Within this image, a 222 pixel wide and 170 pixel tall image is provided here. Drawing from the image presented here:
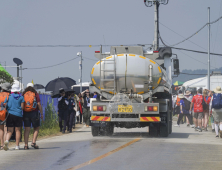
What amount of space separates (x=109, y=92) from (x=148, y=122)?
1.68m

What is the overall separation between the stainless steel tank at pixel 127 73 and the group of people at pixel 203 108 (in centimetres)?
261

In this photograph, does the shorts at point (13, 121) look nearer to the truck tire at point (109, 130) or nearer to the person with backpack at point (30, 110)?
the person with backpack at point (30, 110)

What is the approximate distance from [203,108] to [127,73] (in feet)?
20.5

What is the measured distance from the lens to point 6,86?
12.6 m

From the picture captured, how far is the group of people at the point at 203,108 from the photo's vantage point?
1709 cm

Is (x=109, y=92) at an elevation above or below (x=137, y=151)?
above

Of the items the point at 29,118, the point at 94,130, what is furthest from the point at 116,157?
the point at 94,130

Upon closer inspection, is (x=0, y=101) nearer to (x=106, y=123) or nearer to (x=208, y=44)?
(x=106, y=123)

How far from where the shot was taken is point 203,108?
2061 cm

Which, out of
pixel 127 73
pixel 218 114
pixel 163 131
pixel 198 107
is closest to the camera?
pixel 127 73

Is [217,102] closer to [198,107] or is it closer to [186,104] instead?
[198,107]

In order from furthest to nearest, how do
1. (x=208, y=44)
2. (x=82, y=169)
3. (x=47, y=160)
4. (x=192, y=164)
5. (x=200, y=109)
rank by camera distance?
(x=208, y=44) < (x=200, y=109) < (x=47, y=160) < (x=192, y=164) < (x=82, y=169)

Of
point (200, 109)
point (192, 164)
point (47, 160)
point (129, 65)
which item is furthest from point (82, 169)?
point (200, 109)

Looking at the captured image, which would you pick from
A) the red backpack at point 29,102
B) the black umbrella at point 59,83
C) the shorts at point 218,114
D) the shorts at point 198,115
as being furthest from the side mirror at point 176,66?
the black umbrella at point 59,83
